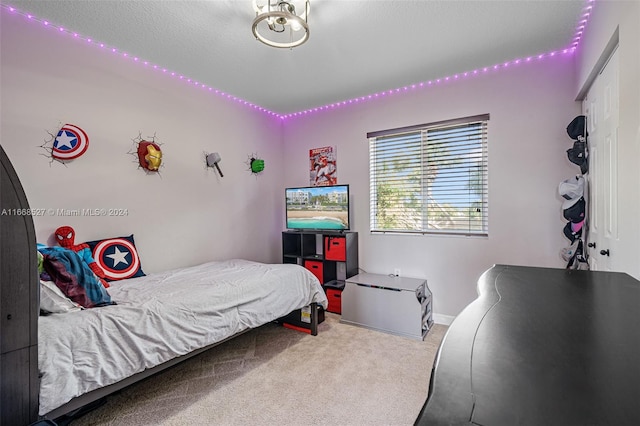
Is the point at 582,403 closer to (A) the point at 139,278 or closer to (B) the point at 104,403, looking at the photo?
(B) the point at 104,403

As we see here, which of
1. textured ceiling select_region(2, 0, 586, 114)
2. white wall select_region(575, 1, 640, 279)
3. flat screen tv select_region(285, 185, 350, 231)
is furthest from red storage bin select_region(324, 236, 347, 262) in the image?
white wall select_region(575, 1, 640, 279)

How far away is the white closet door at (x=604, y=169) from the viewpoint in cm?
170

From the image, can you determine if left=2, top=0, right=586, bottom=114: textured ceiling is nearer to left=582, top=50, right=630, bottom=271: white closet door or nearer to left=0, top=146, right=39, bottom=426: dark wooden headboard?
left=582, top=50, right=630, bottom=271: white closet door

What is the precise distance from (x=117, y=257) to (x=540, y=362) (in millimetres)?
2801

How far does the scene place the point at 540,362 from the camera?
58 cm

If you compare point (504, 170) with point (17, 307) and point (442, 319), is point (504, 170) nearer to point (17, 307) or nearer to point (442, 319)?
point (442, 319)

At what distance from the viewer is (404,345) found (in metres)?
2.72

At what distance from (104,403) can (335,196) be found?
2.68 meters

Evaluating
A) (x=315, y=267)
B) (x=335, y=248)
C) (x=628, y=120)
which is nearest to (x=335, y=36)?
(x=628, y=120)

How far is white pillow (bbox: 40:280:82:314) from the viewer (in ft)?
5.04

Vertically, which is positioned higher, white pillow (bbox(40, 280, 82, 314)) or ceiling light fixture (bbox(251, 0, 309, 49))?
ceiling light fixture (bbox(251, 0, 309, 49))

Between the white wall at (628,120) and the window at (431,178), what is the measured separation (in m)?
1.36

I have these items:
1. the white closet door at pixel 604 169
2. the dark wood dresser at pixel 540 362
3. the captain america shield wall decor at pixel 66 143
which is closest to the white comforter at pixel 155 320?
the captain america shield wall decor at pixel 66 143

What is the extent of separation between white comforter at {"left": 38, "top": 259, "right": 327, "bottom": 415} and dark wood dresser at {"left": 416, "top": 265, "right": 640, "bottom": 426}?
1.66m
